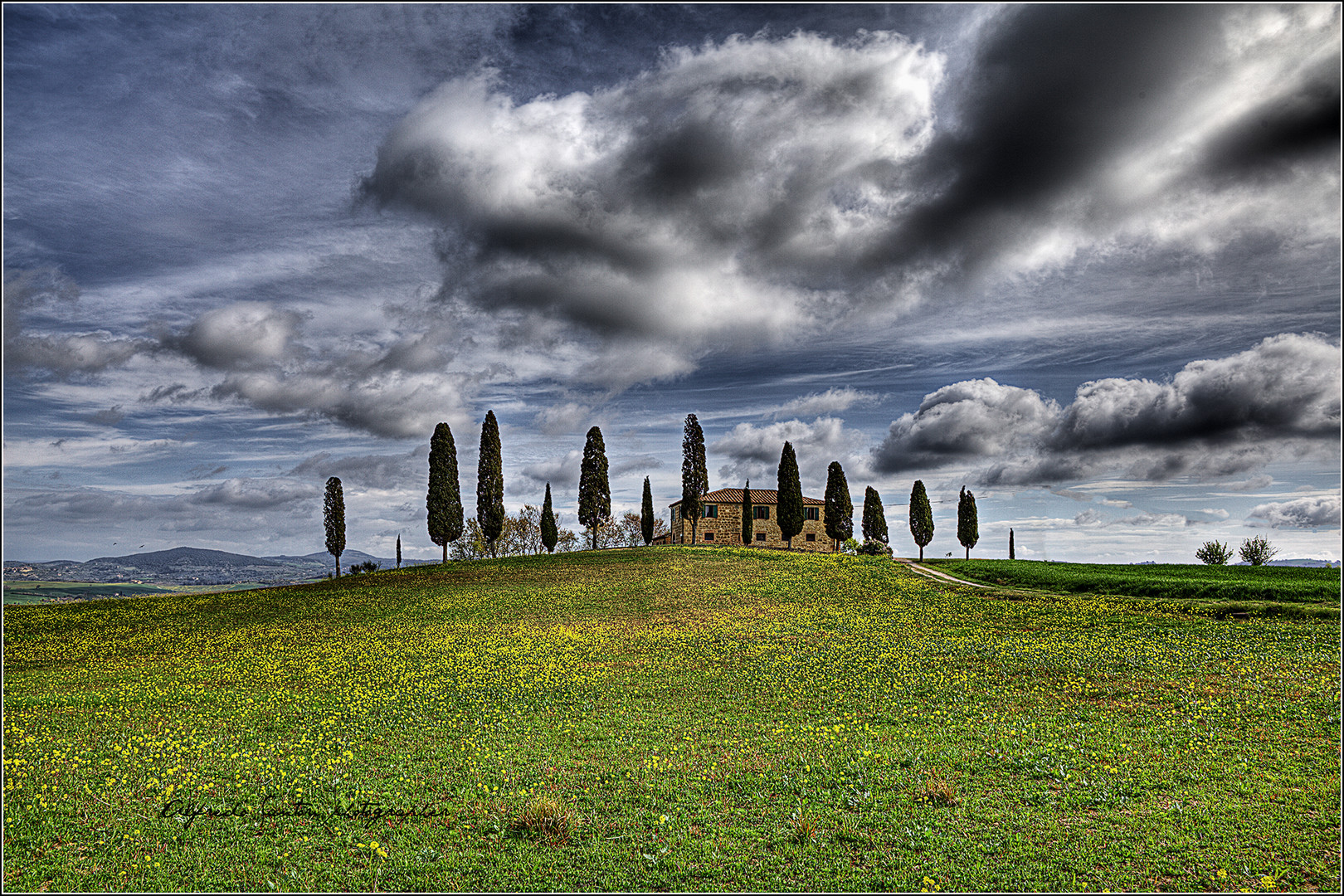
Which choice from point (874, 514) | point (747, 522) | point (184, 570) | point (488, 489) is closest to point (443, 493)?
point (488, 489)

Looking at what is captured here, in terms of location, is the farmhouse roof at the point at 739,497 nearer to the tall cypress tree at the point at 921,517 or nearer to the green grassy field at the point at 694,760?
the tall cypress tree at the point at 921,517

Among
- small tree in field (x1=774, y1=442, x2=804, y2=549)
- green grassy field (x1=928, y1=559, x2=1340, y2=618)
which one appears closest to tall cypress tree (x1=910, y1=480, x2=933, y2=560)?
small tree in field (x1=774, y1=442, x2=804, y2=549)

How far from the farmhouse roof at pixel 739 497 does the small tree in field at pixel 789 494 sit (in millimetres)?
9148

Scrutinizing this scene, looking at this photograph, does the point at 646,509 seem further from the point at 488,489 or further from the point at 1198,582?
the point at 1198,582

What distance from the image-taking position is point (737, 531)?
82125 mm

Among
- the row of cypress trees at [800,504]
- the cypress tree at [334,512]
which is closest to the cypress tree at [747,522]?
the row of cypress trees at [800,504]

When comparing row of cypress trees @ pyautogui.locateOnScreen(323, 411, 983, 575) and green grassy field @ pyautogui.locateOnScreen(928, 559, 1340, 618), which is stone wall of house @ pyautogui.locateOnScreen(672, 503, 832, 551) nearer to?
row of cypress trees @ pyautogui.locateOnScreen(323, 411, 983, 575)

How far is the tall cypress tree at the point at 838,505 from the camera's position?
75.9 meters

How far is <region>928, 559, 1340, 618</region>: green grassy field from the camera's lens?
102 ft

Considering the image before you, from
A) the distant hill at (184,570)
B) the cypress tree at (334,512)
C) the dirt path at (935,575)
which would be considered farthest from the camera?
the cypress tree at (334,512)

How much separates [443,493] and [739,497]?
1415 inches

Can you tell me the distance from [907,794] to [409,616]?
96.4ft

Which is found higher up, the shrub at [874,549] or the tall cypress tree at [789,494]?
the tall cypress tree at [789,494]

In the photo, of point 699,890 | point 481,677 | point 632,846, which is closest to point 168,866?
point 632,846
